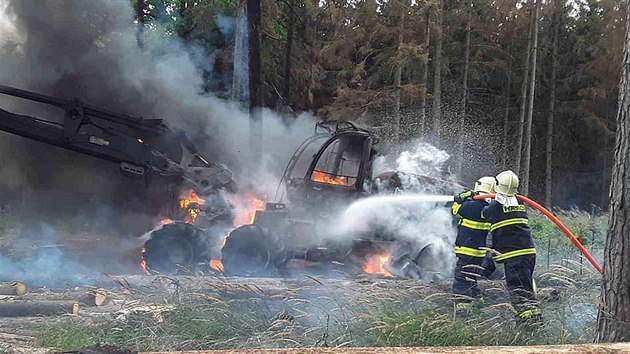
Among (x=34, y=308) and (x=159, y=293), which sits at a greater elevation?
(x=159, y=293)

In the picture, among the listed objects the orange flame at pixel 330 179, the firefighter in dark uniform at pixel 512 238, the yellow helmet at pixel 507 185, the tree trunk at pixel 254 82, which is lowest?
the firefighter in dark uniform at pixel 512 238

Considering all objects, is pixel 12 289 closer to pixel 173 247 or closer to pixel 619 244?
pixel 173 247

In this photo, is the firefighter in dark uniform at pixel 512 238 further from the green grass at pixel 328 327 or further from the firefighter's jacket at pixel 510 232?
the green grass at pixel 328 327

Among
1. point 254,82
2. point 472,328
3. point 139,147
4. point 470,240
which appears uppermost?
point 254,82

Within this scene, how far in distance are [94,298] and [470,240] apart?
387 centimetres

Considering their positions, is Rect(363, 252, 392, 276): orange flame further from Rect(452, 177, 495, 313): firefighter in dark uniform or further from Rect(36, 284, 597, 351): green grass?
Rect(36, 284, 597, 351): green grass

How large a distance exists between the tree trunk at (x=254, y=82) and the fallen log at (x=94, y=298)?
7985 mm

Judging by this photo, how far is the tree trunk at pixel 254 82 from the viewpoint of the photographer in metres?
14.3

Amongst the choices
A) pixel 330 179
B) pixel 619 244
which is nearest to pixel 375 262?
pixel 330 179

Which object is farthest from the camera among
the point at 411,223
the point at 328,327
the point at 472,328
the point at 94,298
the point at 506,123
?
the point at 506,123

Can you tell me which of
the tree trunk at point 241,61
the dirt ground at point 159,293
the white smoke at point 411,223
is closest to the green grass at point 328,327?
the dirt ground at point 159,293

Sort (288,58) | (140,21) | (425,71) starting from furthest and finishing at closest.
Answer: (288,58), (425,71), (140,21)

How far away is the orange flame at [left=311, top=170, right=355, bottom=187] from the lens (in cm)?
930

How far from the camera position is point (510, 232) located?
231 inches
